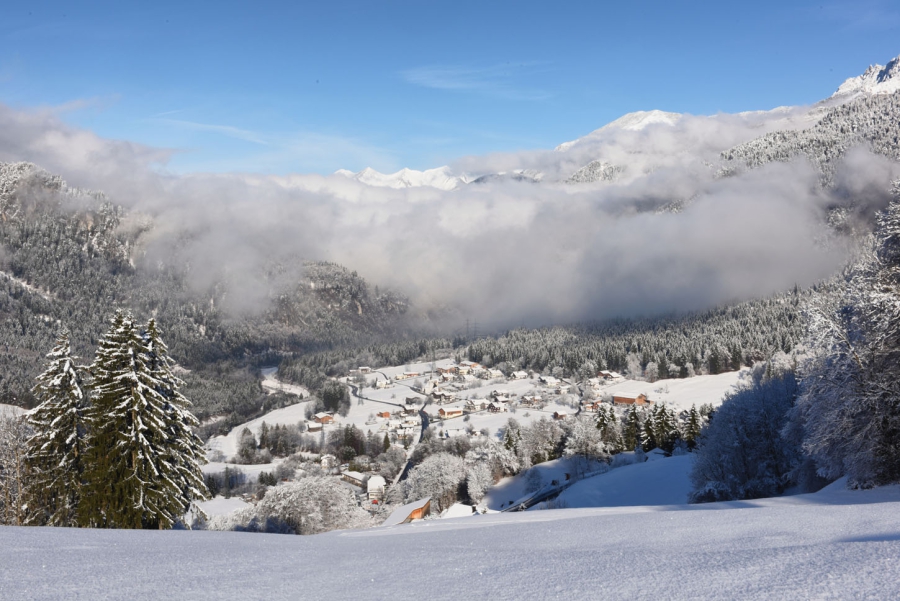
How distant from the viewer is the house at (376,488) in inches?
2225

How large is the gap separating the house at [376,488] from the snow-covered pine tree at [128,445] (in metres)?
39.9

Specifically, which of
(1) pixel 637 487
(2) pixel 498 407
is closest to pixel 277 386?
(2) pixel 498 407

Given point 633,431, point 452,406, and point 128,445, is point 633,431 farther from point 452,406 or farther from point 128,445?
point 128,445

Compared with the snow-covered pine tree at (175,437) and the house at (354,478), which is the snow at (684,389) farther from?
the snow-covered pine tree at (175,437)

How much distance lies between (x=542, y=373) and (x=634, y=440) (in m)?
68.1

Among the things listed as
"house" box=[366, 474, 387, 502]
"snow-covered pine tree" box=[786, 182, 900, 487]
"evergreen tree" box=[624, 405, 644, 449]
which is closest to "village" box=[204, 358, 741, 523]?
"house" box=[366, 474, 387, 502]

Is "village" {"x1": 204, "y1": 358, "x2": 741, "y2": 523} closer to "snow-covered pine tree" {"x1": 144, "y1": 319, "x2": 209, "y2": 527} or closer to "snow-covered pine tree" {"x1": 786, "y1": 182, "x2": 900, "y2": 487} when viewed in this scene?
"snow-covered pine tree" {"x1": 144, "y1": 319, "x2": 209, "y2": 527}

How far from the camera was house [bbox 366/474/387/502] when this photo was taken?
56.5 m

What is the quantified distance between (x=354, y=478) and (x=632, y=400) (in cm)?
4843

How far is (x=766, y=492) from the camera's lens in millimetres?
25047

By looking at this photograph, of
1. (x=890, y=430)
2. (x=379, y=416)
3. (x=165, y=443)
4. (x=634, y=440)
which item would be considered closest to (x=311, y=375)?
(x=379, y=416)

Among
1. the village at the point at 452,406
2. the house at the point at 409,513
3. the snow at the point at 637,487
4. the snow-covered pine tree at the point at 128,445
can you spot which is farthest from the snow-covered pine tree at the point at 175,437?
the village at the point at 452,406

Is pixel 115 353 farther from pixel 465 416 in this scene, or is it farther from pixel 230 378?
pixel 230 378

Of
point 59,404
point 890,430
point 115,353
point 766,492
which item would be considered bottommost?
point 766,492
